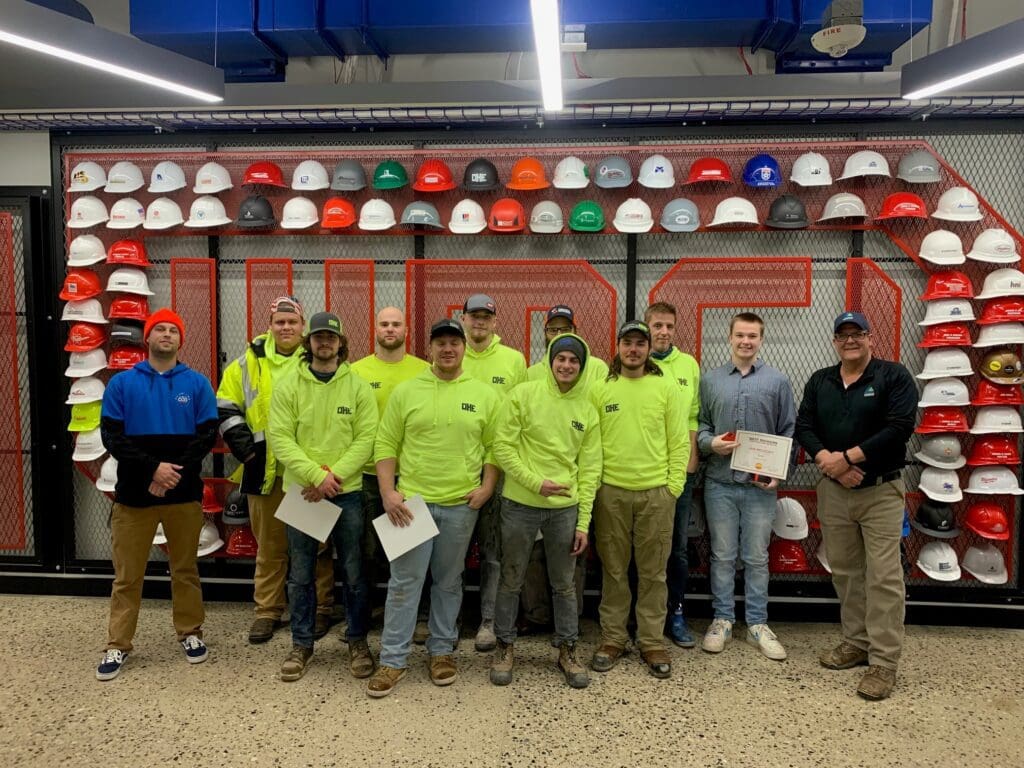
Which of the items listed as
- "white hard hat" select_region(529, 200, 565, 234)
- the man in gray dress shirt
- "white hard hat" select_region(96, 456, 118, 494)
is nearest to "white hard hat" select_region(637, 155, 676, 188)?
"white hard hat" select_region(529, 200, 565, 234)

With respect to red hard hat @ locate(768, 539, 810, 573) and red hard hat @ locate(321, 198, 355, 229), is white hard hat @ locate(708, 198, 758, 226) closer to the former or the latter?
red hard hat @ locate(768, 539, 810, 573)

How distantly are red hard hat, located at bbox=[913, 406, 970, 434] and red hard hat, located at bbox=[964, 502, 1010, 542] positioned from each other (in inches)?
21.8

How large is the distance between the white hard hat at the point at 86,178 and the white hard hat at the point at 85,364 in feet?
3.84

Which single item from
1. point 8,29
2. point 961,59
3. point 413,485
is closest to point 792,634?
point 413,485

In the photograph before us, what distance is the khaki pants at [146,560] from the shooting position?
3.39 meters

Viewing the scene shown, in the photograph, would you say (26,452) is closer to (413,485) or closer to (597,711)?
(413,485)

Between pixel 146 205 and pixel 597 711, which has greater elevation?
pixel 146 205

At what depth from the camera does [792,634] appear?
397 cm

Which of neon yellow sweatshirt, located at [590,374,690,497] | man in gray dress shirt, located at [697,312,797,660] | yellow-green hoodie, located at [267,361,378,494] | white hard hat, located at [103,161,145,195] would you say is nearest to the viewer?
yellow-green hoodie, located at [267,361,378,494]

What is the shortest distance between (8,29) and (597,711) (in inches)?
160

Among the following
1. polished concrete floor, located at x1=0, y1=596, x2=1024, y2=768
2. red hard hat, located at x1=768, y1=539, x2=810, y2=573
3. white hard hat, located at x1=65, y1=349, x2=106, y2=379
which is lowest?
polished concrete floor, located at x1=0, y1=596, x2=1024, y2=768

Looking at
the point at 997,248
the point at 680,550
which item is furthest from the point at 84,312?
the point at 997,248

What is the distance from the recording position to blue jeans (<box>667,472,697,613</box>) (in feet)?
12.3

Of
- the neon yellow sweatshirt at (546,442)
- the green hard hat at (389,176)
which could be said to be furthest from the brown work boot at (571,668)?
the green hard hat at (389,176)
